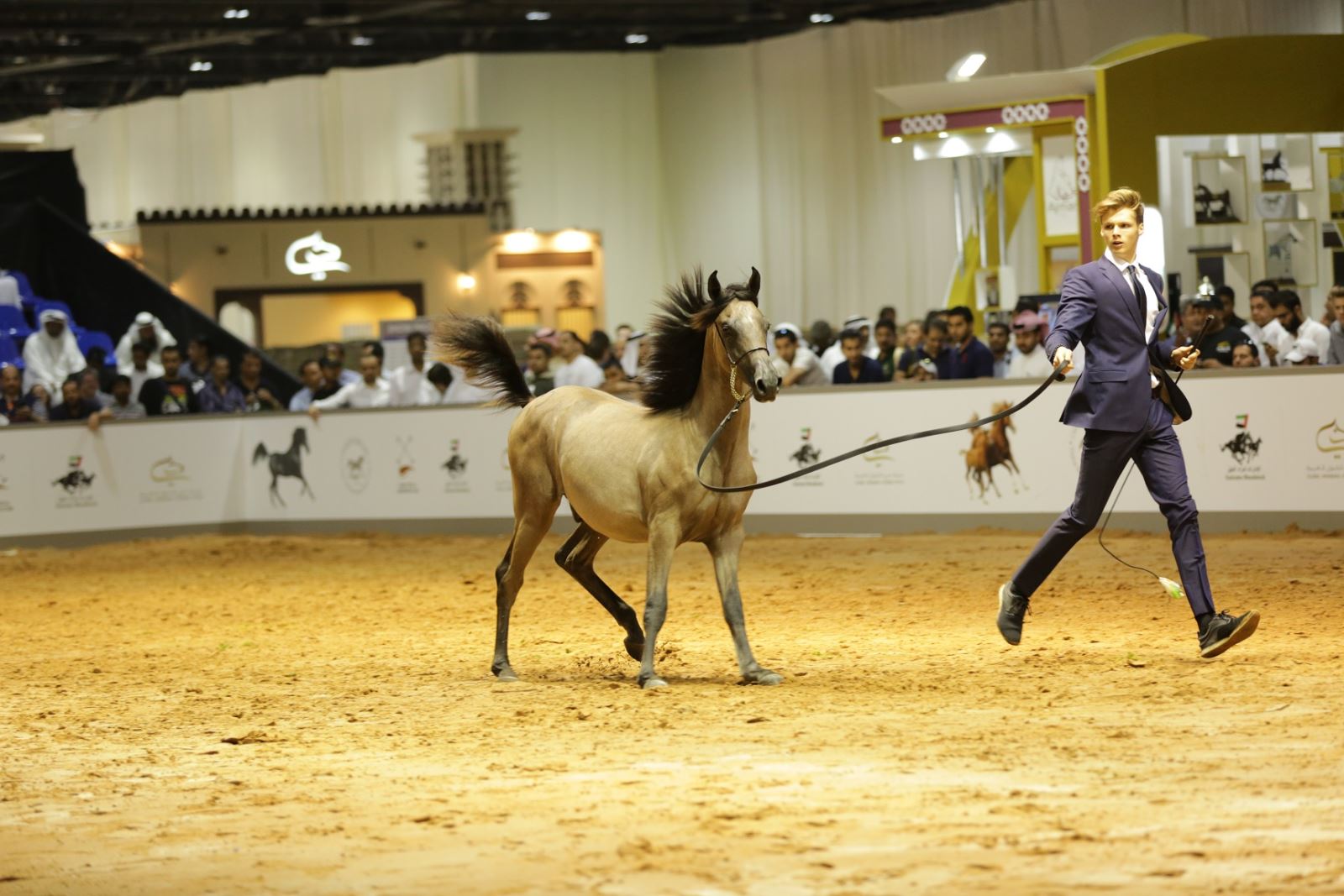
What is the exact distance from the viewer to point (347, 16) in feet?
105

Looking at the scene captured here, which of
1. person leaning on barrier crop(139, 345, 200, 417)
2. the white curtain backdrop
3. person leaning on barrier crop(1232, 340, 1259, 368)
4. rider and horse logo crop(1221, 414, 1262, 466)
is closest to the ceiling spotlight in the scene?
the white curtain backdrop

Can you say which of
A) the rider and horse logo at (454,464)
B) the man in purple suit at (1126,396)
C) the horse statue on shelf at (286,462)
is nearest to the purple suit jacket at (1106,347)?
the man in purple suit at (1126,396)

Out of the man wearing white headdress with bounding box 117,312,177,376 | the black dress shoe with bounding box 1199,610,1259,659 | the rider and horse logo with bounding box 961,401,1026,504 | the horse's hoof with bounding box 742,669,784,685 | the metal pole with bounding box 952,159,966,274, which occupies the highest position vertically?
the metal pole with bounding box 952,159,966,274

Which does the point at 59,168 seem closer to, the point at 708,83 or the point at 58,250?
the point at 58,250

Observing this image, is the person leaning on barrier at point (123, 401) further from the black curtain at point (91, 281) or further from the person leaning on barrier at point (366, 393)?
the black curtain at point (91, 281)

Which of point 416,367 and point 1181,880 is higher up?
point 416,367

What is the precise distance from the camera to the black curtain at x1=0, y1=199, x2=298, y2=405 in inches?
1177

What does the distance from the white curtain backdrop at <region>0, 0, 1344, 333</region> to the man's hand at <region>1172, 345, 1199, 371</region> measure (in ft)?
68.2

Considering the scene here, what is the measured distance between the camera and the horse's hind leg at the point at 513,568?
32.2ft

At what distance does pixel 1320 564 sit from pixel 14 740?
9.81 meters

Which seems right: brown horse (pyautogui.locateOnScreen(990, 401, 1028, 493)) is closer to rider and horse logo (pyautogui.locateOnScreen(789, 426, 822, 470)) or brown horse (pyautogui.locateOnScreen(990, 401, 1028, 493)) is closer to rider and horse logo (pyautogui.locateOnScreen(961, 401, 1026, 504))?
rider and horse logo (pyautogui.locateOnScreen(961, 401, 1026, 504))

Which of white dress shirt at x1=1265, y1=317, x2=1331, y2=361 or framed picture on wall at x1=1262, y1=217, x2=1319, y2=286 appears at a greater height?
framed picture on wall at x1=1262, y1=217, x2=1319, y2=286

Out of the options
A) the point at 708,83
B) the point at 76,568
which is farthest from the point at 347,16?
the point at 76,568

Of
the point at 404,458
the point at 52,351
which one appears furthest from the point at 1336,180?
the point at 52,351
